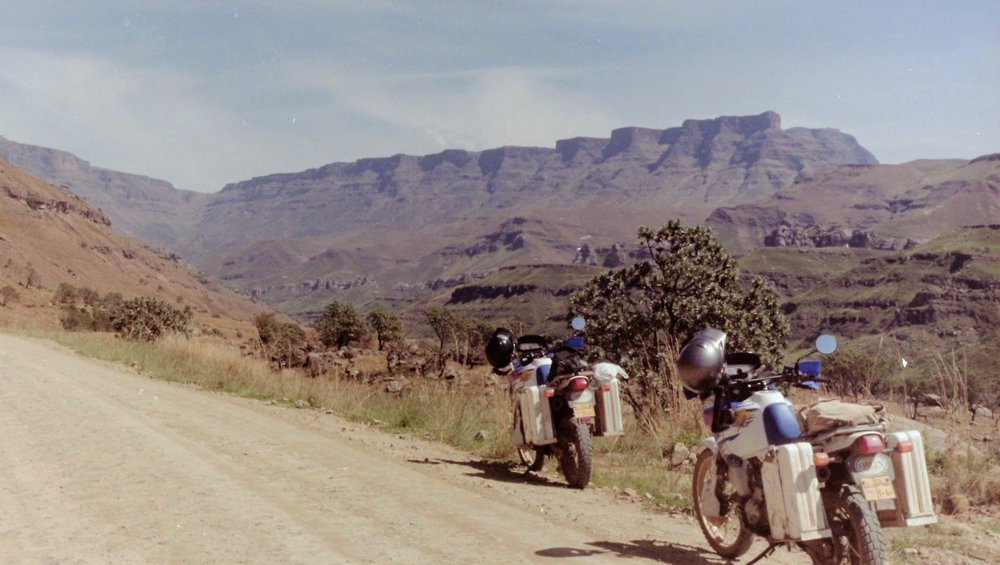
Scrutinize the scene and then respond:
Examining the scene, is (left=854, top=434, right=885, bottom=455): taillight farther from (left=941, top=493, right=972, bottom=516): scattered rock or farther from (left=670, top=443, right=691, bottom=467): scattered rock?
(left=670, top=443, right=691, bottom=467): scattered rock

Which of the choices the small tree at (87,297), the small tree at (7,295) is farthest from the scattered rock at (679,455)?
the small tree at (87,297)

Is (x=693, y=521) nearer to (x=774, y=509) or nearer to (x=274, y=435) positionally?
(x=774, y=509)

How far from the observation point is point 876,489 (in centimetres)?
469

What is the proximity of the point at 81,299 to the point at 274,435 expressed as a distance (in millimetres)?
64280

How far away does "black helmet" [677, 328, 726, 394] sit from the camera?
5.71 metres

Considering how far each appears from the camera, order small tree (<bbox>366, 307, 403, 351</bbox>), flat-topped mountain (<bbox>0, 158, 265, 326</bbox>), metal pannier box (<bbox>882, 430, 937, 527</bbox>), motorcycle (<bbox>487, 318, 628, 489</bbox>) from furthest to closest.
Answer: flat-topped mountain (<bbox>0, 158, 265, 326</bbox>), small tree (<bbox>366, 307, 403, 351</bbox>), motorcycle (<bbox>487, 318, 628, 489</bbox>), metal pannier box (<bbox>882, 430, 937, 527</bbox>)

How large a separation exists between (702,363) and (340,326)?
45101 mm

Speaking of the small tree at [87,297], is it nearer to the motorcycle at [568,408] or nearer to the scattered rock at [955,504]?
the motorcycle at [568,408]

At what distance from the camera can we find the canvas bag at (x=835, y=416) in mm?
4887

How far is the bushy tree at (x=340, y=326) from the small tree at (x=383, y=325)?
3.00m

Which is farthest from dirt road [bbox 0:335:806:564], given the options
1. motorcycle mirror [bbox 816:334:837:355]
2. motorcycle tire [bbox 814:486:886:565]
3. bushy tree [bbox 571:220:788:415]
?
bushy tree [bbox 571:220:788:415]

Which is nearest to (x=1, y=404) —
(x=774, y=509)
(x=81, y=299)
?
(x=774, y=509)

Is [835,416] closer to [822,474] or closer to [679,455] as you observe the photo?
[822,474]

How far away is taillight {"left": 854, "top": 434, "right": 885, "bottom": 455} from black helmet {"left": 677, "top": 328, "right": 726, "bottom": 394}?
3.78 ft
